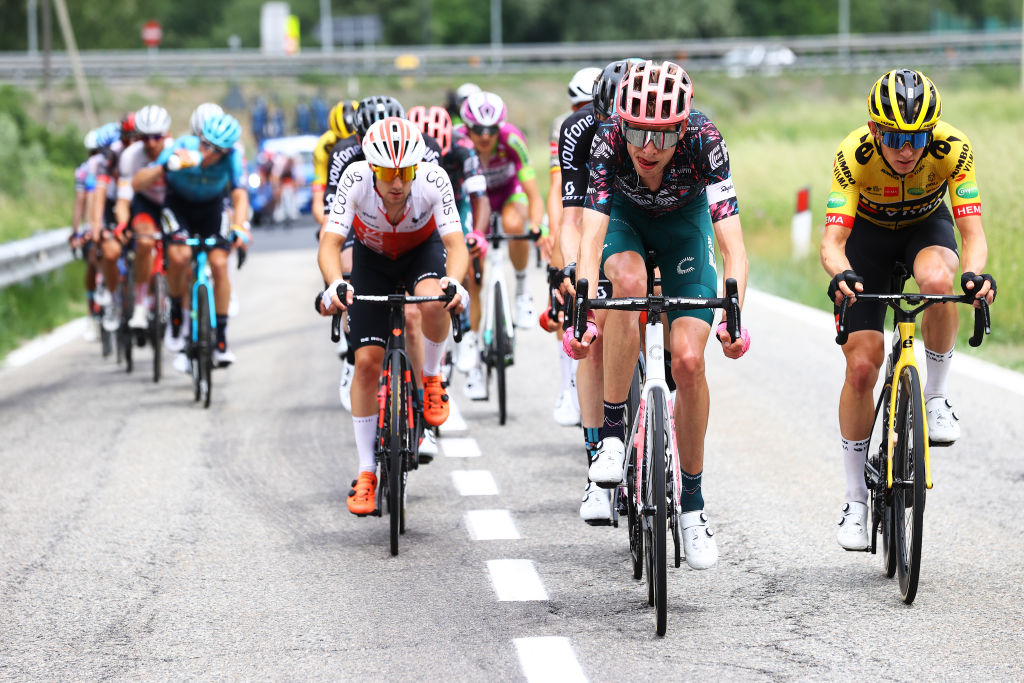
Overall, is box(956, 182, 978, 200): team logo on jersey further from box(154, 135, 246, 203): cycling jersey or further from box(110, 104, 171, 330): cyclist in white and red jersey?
box(110, 104, 171, 330): cyclist in white and red jersey

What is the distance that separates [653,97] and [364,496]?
2.70m

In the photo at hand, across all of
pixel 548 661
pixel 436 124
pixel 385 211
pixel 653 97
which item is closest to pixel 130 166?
pixel 436 124

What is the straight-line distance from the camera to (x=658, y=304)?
6000 millimetres

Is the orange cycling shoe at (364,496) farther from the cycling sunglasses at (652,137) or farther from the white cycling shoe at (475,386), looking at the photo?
the white cycling shoe at (475,386)

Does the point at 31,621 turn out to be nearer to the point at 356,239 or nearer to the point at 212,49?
the point at 356,239

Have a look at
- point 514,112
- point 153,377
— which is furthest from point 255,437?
point 514,112

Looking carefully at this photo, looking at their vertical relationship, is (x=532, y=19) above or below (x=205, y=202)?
above

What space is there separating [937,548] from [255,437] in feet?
16.1

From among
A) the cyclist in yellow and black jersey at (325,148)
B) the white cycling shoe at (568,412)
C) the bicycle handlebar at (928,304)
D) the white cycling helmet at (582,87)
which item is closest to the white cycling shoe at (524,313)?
the cyclist in yellow and black jersey at (325,148)

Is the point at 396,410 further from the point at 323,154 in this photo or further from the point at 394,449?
the point at 323,154

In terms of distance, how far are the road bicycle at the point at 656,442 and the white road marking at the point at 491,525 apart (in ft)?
4.40

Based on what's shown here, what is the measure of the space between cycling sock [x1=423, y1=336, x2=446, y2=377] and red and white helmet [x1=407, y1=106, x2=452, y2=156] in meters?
1.98

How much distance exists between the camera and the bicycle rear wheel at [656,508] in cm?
581

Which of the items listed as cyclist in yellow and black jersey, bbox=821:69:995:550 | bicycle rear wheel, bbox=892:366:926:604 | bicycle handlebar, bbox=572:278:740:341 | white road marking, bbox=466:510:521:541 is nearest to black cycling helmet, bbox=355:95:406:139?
white road marking, bbox=466:510:521:541
